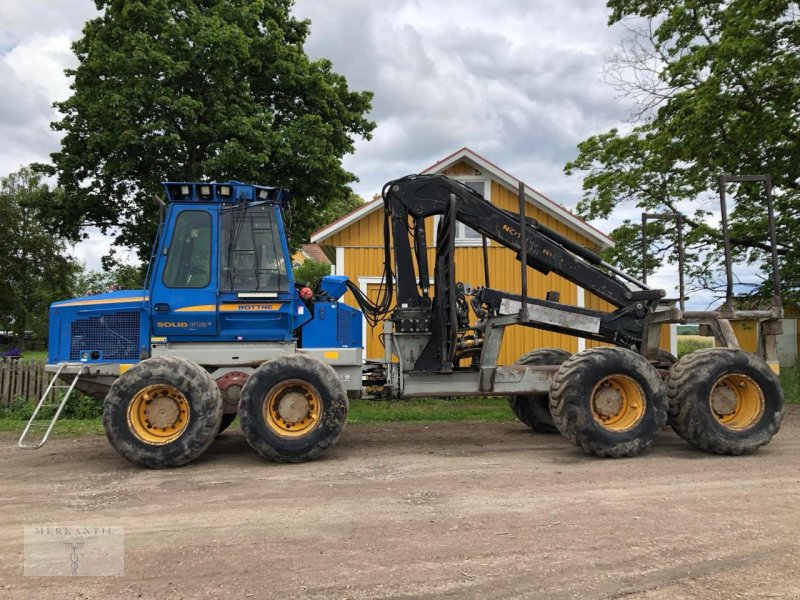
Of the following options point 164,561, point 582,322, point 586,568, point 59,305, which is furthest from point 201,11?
point 586,568

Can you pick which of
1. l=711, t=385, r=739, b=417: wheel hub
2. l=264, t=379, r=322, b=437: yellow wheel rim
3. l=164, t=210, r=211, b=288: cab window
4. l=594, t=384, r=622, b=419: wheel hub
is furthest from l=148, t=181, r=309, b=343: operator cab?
l=711, t=385, r=739, b=417: wheel hub

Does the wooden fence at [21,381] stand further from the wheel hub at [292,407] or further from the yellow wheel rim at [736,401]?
the yellow wheel rim at [736,401]

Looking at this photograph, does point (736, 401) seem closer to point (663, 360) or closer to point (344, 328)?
point (663, 360)

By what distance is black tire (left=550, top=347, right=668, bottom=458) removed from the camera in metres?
7.24

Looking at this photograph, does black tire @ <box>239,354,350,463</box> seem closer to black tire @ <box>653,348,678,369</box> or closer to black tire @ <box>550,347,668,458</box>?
black tire @ <box>550,347,668,458</box>

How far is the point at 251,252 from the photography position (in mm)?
7648

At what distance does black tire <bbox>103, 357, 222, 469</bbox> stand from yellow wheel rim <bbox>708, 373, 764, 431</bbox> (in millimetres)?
6168

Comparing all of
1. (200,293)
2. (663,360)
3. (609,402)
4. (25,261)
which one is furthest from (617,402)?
(25,261)

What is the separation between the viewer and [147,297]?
24.8 feet

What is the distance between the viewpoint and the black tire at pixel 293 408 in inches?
279

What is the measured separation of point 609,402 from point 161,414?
538 centimetres

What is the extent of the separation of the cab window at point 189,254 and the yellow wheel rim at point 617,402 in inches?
199

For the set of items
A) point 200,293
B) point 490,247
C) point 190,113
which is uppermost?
point 190,113

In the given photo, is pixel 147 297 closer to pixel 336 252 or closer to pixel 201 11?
pixel 336 252
